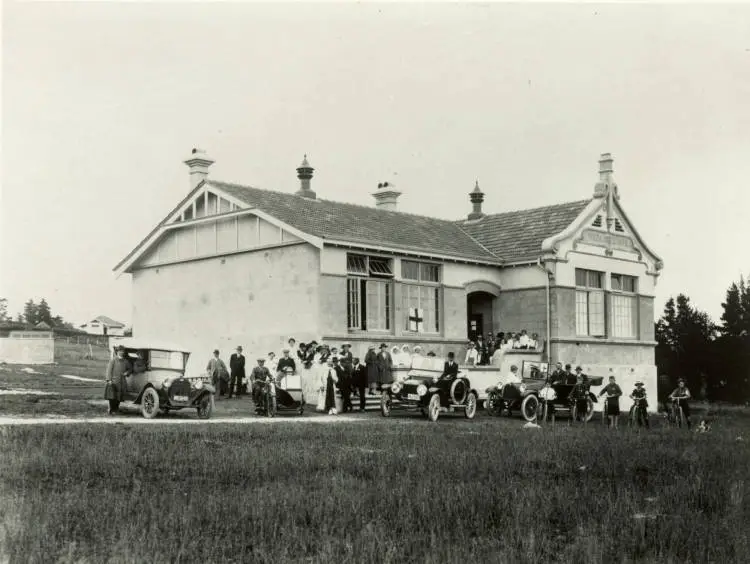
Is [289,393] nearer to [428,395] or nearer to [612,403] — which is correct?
[428,395]

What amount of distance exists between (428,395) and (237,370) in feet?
23.8

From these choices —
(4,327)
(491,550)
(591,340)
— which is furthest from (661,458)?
(4,327)

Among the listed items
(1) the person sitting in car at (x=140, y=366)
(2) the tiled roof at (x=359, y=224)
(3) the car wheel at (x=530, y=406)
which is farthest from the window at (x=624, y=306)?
(1) the person sitting in car at (x=140, y=366)

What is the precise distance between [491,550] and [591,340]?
25303 millimetres

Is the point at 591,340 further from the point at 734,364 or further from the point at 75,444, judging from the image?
the point at 75,444

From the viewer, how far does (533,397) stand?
76.7 ft

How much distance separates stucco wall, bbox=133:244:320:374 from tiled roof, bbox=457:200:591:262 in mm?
8936

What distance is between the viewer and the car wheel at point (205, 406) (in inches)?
762

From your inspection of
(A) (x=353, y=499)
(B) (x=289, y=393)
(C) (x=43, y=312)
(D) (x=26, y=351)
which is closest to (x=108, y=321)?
(C) (x=43, y=312)

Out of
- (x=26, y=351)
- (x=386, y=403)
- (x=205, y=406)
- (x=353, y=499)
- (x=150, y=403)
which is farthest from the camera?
(x=26, y=351)

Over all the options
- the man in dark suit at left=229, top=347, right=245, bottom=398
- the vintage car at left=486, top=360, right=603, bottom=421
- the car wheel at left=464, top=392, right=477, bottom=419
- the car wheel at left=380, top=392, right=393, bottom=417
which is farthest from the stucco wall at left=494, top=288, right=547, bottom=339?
the car wheel at left=380, top=392, right=393, bottom=417

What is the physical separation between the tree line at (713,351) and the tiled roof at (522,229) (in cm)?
1438

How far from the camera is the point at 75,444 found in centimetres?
1221

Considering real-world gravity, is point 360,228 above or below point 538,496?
above
